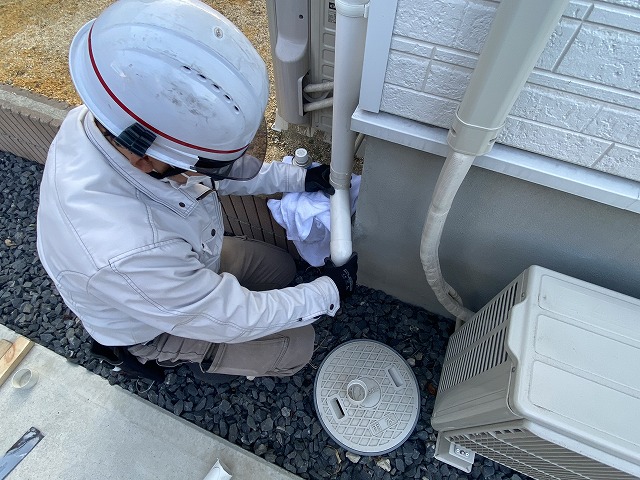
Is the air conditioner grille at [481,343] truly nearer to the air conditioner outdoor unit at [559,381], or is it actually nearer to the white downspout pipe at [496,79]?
the air conditioner outdoor unit at [559,381]

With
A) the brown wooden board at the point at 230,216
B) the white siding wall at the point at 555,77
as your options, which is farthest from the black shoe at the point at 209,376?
the white siding wall at the point at 555,77

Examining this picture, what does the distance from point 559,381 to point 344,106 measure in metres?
1.27

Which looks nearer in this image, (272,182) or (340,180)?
(340,180)

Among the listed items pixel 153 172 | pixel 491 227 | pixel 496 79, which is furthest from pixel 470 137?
pixel 153 172

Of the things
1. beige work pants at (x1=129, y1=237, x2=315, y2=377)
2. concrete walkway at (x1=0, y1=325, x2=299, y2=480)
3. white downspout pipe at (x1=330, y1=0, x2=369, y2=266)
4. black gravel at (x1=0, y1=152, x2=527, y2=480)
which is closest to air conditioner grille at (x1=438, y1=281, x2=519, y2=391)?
black gravel at (x1=0, y1=152, x2=527, y2=480)

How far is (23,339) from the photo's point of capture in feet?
8.38

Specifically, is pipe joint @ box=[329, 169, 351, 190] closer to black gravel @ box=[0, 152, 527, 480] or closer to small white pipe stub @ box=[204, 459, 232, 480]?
black gravel @ box=[0, 152, 527, 480]

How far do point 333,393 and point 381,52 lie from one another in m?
1.77

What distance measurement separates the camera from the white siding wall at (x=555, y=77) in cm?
115

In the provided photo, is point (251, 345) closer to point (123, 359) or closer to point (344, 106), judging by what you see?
point (123, 359)

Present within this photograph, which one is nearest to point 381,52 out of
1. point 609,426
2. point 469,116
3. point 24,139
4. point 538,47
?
point 469,116

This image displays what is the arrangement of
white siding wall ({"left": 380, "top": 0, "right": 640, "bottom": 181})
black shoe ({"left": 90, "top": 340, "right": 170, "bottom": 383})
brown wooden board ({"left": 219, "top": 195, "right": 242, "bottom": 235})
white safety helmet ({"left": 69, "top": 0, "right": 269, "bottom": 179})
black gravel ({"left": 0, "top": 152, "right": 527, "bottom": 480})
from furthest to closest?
1. brown wooden board ({"left": 219, "top": 195, "right": 242, "bottom": 235})
2. black gravel ({"left": 0, "top": 152, "right": 527, "bottom": 480})
3. black shoe ({"left": 90, "top": 340, "right": 170, "bottom": 383})
4. white safety helmet ({"left": 69, "top": 0, "right": 269, "bottom": 179})
5. white siding wall ({"left": 380, "top": 0, "right": 640, "bottom": 181})

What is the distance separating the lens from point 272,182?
91.4 inches

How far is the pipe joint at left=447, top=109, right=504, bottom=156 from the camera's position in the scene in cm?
124
